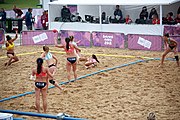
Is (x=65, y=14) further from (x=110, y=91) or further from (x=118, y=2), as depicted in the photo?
(x=110, y=91)

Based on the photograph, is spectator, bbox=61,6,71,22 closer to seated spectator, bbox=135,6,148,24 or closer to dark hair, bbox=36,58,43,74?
seated spectator, bbox=135,6,148,24

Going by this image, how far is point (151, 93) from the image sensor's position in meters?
14.4

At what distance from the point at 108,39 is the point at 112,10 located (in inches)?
221

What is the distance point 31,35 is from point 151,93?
493 inches

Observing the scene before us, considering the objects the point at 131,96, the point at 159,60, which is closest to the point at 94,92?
the point at 131,96

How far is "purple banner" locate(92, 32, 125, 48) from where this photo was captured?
2375cm

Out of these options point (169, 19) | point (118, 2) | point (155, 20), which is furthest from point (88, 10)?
point (169, 19)

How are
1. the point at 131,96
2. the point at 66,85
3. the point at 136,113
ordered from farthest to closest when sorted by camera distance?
1. the point at 66,85
2. the point at 131,96
3. the point at 136,113

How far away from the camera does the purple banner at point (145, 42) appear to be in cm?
2256

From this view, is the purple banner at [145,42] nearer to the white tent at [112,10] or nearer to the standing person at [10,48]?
the white tent at [112,10]

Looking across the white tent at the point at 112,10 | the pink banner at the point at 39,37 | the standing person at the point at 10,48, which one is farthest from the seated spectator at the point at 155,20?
the standing person at the point at 10,48

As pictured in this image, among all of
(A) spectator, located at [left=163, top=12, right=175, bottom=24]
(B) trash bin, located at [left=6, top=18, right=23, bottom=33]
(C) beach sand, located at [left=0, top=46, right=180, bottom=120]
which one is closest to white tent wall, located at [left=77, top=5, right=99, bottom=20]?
(B) trash bin, located at [left=6, top=18, right=23, bottom=33]

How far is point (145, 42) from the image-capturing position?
75.2 ft

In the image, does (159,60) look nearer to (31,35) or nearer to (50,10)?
(31,35)
